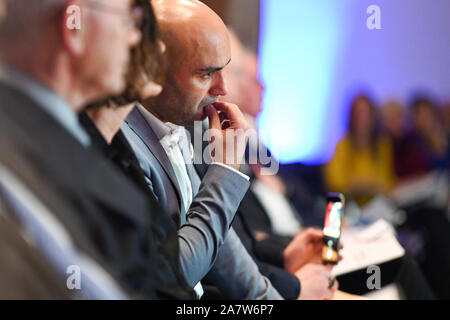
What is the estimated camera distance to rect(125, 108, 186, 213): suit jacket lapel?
1.28 metres

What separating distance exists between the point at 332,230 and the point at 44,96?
1008 millimetres

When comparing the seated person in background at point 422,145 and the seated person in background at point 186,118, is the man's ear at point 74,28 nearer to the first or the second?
the seated person in background at point 186,118

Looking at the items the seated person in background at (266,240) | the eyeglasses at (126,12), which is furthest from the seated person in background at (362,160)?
the eyeglasses at (126,12)

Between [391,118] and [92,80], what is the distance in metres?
3.71

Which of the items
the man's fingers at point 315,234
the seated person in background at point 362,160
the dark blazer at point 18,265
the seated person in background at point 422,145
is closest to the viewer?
the dark blazer at point 18,265

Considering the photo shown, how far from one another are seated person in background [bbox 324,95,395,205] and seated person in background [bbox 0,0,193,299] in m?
3.36

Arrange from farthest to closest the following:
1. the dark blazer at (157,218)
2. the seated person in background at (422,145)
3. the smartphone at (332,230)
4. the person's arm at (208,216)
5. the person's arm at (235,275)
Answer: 1. the seated person in background at (422,145)
2. the smartphone at (332,230)
3. the person's arm at (235,275)
4. the person's arm at (208,216)
5. the dark blazer at (157,218)

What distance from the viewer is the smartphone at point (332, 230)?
5.65 ft

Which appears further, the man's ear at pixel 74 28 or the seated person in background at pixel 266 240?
the seated person in background at pixel 266 240

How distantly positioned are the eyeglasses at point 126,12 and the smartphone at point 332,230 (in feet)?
2.94

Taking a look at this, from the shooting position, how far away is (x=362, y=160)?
4332mm

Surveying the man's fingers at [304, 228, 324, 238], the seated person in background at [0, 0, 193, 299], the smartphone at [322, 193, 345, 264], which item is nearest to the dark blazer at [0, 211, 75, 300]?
the seated person in background at [0, 0, 193, 299]

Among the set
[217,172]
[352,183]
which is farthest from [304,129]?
[217,172]
